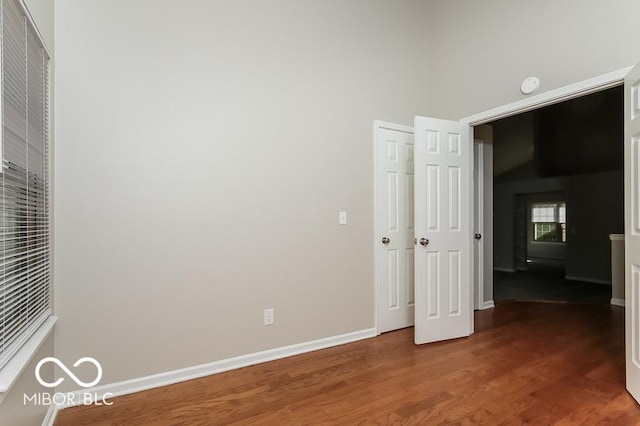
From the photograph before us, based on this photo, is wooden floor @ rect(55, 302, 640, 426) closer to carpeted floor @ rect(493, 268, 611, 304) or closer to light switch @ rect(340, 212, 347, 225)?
light switch @ rect(340, 212, 347, 225)

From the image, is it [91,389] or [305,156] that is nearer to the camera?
[91,389]

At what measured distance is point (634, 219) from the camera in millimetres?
2037

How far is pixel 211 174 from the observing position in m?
2.49

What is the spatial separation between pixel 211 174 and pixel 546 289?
576 centimetres

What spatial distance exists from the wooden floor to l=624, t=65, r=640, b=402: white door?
0.24 metres

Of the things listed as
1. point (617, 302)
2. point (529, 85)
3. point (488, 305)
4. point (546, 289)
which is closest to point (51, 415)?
point (529, 85)

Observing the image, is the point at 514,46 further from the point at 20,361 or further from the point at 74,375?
the point at 74,375

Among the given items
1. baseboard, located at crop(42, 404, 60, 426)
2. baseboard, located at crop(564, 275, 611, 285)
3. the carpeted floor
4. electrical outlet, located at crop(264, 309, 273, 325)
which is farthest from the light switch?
baseboard, located at crop(564, 275, 611, 285)

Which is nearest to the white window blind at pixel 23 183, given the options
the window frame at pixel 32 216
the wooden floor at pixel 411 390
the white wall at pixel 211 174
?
the window frame at pixel 32 216

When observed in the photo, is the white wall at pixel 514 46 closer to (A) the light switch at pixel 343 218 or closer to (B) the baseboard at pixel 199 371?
(A) the light switch at pixel 343 218

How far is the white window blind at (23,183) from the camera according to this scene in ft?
4.53

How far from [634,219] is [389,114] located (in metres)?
2.06

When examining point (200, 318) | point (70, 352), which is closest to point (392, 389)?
point (200, 318)

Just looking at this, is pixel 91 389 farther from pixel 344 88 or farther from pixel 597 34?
pixel 597 34
